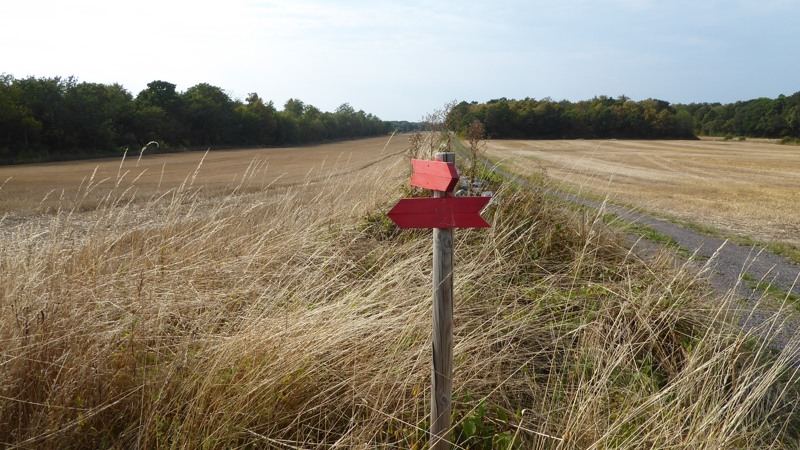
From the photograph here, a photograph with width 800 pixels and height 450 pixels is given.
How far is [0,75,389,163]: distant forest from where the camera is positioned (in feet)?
153

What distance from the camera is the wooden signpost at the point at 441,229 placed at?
2.40 m

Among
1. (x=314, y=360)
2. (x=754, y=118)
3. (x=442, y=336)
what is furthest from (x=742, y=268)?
(x=754, y=118)

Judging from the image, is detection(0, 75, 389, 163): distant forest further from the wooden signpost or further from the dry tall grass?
the wooden signpost

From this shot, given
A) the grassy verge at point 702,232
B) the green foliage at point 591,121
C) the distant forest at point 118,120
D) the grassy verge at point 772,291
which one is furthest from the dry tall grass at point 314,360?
the green foliage at point 591,121

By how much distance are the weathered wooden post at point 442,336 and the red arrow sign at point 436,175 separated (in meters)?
0.05

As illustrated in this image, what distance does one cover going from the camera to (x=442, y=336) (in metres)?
2.54

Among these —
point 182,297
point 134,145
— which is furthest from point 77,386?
point 134,145

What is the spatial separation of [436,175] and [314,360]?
112cm

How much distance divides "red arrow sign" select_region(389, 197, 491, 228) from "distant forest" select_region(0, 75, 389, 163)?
165ft

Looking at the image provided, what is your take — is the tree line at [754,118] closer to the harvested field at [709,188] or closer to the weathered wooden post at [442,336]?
the harvested field at [709,188]

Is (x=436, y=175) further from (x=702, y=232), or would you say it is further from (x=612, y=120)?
(x=612, y=120)

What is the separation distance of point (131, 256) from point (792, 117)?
91150mm

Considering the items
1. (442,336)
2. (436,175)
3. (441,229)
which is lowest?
(442,336)

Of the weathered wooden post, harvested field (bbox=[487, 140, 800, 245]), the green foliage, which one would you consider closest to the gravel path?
harvested field (bbox=[487, 140, 800, 245])
